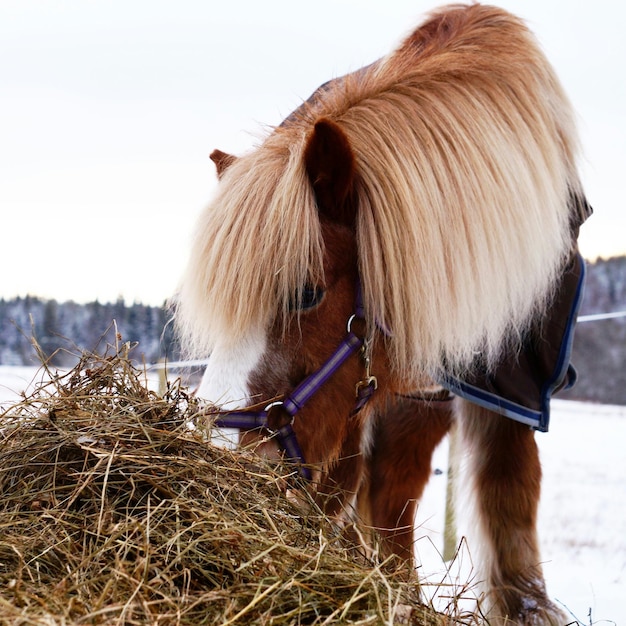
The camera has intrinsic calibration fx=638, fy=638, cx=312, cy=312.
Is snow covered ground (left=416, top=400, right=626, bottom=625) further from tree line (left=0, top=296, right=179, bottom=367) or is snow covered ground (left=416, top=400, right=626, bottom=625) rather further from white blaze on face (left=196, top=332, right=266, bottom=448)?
tree line (left=0, top=296, right=179, bottom=367)

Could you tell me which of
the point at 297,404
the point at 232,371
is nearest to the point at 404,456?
the point at 297,404

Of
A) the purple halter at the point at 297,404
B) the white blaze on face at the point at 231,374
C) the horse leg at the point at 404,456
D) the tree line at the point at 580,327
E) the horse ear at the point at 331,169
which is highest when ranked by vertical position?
the horse ear at the point at 331,169

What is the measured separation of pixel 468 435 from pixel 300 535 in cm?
154

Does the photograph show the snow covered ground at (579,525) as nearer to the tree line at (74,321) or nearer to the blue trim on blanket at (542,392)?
the blue trim on blanket at (542,392)

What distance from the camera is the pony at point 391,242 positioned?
1691mm

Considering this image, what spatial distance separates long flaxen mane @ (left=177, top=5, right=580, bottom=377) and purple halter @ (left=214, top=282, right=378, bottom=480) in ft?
0.26

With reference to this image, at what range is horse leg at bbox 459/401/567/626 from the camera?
2381mm

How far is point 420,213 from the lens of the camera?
182cm

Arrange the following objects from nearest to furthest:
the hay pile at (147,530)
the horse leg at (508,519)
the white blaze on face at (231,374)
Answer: the hay pile at (147,530) < the white blaze on face at (231,374) < the horse leg at (508,519)

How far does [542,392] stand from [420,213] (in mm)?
946

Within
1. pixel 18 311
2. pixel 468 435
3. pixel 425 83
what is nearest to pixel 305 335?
pixel 425 83

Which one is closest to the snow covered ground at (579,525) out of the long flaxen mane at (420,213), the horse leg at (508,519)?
the horse leg at (508,519)

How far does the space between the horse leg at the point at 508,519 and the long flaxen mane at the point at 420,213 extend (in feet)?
1.42

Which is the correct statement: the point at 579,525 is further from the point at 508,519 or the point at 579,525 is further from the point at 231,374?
the point at 231,374
